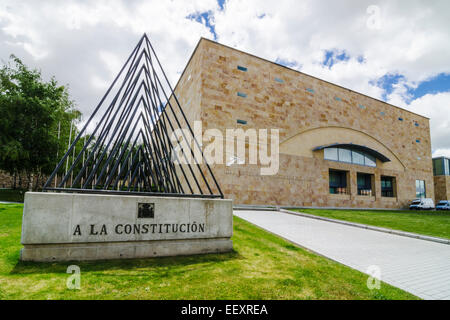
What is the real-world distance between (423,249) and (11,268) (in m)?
11.1

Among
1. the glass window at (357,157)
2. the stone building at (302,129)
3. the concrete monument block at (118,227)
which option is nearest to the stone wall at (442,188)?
the stone building at (302,129)

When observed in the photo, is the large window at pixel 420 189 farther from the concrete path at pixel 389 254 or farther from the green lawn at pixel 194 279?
the green lawn at pixel 194 279

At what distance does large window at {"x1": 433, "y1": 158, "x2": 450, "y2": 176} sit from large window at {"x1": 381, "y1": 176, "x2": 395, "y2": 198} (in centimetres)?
2073

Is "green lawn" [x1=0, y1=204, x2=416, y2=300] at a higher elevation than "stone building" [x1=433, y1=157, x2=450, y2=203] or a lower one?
lower

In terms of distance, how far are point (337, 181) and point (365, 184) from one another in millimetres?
4712

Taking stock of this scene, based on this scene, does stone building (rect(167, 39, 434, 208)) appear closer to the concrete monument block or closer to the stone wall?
the concrete monument block

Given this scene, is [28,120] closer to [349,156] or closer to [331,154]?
[331,154]

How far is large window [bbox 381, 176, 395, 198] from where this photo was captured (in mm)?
32188

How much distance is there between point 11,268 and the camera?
465 cm

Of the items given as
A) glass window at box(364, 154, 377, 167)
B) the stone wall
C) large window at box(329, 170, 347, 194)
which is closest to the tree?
large window at box(329, 170, 347, 194)

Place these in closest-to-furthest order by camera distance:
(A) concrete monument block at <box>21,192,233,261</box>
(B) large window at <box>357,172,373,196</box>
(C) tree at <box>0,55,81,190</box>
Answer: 1. (A) concrete monument block at <box>21,192,233,261</box>
2. (C) tree at <box>0,55,81,190</box>
3. (B) large window at <box>357,172,373,196</box>

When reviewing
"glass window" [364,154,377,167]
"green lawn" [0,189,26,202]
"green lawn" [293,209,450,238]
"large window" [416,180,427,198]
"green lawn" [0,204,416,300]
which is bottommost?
"green lawn" [293,209,450,238]

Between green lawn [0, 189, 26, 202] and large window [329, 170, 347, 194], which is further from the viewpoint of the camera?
large window [329, 170, 347, 194]
